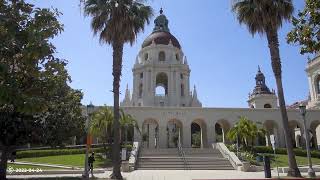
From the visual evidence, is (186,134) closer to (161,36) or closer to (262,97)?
(262,97)

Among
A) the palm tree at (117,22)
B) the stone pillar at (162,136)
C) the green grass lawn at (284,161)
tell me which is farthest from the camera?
the stone pillar at (162,136)

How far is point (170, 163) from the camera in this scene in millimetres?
35031

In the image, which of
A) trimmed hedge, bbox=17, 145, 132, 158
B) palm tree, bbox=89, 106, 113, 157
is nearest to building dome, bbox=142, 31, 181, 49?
trimmed hedge, bbox=17, 145, 132, 158

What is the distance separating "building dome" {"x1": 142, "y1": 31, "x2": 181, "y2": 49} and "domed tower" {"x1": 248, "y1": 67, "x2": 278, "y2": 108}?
58.4 ft

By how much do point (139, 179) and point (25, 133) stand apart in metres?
7.54

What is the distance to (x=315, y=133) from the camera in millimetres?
58781

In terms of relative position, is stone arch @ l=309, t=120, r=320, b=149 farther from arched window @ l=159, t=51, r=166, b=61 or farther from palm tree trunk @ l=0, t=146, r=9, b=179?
palm tree trunk @ l=0, t=146, r=9, b=179

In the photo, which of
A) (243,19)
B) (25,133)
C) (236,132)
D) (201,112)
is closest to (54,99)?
(25,133)

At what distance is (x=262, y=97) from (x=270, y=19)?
46.1 meters

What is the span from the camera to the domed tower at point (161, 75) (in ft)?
216

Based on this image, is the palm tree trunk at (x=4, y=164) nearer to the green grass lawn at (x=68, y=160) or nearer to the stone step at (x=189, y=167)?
the green grass lawn at (x=68, y=160)

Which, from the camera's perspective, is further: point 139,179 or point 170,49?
point 170,49

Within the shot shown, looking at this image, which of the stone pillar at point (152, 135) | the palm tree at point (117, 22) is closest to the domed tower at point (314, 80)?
the stone pillar at point (152, 135)

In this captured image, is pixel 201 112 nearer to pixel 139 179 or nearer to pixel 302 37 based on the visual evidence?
pixel 139 179
